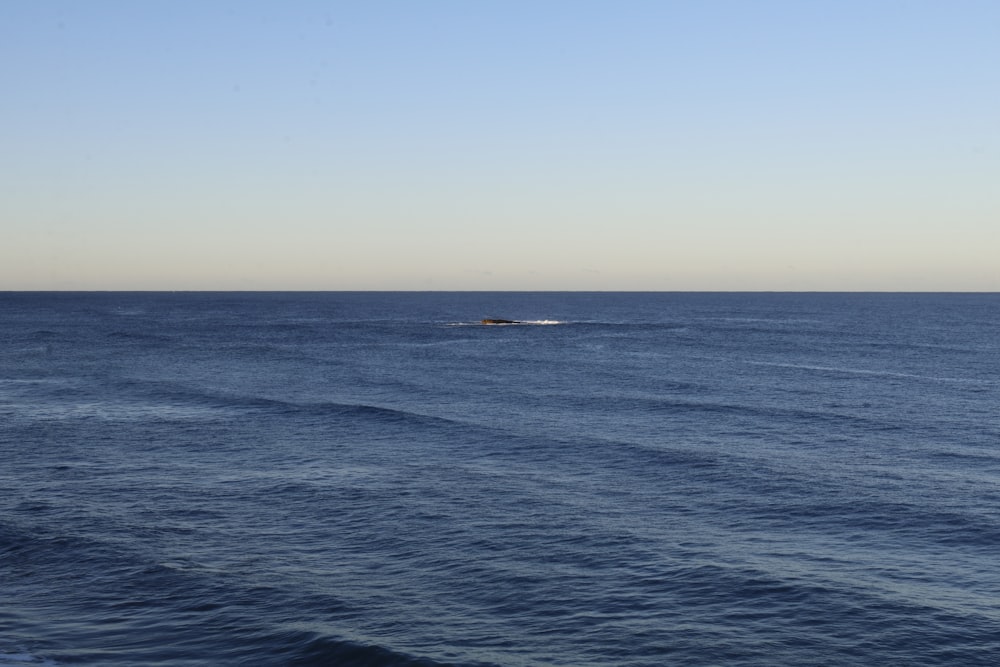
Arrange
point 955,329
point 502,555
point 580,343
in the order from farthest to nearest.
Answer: point 955,329
point 580,343
point 502,555

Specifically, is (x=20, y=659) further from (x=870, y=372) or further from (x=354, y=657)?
(x=870, y=372)

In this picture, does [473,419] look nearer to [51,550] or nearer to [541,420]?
[541,420]

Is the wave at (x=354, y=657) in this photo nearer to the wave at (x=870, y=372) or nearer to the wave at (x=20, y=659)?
the wave at (x=20, y=659)

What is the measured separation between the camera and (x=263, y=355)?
127938 millimetres

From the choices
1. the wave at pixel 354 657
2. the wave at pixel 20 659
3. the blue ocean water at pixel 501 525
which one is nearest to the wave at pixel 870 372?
the blue ocean water at pixel 501 525

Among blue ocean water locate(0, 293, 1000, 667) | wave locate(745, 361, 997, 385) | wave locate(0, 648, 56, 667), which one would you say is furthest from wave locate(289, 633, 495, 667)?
wave locate(745, 361, 997, 385)

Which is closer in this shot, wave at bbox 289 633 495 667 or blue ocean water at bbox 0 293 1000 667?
wave at bbox 289 633 495 667

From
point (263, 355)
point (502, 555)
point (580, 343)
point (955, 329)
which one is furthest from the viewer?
point (955, 329)

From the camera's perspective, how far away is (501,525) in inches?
1650

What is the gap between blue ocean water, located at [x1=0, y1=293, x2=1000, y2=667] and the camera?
30.1 meters

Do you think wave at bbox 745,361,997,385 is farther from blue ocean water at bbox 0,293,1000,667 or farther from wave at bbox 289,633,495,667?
wave at bbox 289,633,495,667

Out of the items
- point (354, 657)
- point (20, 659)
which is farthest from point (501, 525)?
point (20, 659)

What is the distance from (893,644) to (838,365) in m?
87.8

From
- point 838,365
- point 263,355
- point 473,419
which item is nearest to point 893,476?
point 473,419
